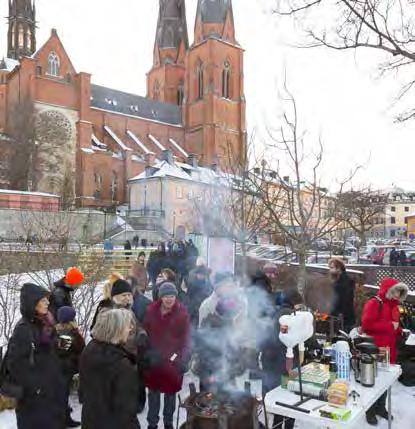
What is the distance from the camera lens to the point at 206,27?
59.7 meters

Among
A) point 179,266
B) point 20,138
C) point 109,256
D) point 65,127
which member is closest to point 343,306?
point 179,266

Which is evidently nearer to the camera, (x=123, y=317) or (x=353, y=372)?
(x=123, y=317)

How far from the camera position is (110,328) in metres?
3.03

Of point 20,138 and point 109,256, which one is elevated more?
point 20,138

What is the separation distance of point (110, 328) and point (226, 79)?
59.9m

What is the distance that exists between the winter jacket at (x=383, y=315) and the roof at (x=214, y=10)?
61544 mm

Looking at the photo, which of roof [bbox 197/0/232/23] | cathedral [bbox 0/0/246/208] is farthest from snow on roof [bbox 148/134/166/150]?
roof [bbox 197/0/232/23]

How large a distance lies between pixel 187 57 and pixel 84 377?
62.4 metres

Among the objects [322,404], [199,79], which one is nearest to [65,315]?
[322,404]

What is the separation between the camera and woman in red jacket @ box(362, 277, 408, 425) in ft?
15.9

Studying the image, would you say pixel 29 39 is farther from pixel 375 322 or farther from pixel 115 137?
pixel 375 322

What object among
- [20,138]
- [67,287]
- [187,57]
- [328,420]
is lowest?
[328,420]

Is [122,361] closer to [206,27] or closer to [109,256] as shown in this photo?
[109,256]

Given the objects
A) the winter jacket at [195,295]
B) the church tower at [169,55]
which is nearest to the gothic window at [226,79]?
the church tower at [169,55]
